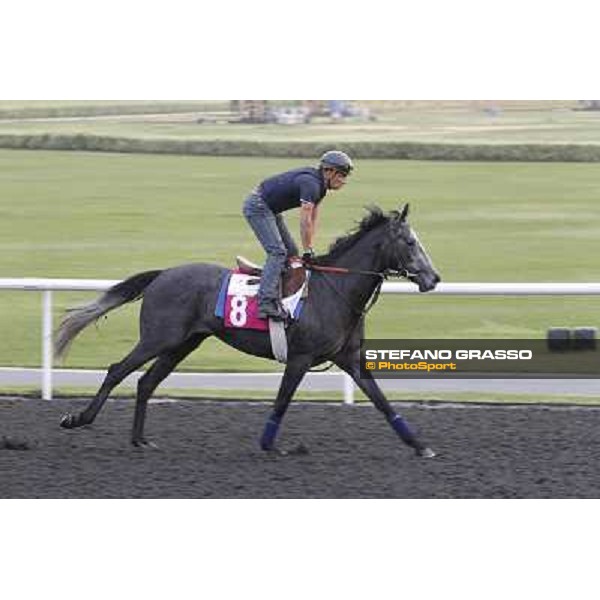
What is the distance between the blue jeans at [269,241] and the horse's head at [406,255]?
494 millimetres

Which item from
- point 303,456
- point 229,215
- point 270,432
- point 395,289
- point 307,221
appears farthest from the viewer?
point 229,215

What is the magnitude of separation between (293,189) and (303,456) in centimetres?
137

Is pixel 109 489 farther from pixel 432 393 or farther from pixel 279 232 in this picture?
pixel 432 393

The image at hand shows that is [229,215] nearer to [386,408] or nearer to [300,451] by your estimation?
[300,451]

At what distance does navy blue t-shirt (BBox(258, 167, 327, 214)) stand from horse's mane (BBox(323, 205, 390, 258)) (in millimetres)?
266

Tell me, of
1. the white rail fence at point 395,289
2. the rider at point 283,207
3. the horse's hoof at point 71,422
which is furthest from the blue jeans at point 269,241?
the white rail fence at point 395,289

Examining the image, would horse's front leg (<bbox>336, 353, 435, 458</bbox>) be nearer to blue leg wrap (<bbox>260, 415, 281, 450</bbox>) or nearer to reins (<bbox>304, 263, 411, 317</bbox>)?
reins (<bbox>304, 263, 411, 317</bbox>)

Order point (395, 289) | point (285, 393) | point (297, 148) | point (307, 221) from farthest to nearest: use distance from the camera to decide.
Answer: point (297, 148), point (395, 289), point (285, 393), point (307, 221)

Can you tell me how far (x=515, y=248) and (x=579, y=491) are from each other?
214 inches

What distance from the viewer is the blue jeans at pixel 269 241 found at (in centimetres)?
705

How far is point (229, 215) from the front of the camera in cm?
1179

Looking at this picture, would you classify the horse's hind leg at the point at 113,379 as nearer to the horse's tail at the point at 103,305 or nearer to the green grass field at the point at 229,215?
the horse's tail at the point at 103,305

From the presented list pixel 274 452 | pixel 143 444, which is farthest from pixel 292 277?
pixel 143 444

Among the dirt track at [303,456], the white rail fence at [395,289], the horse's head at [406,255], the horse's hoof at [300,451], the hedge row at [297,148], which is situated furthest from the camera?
the hedge row at [297,148]
